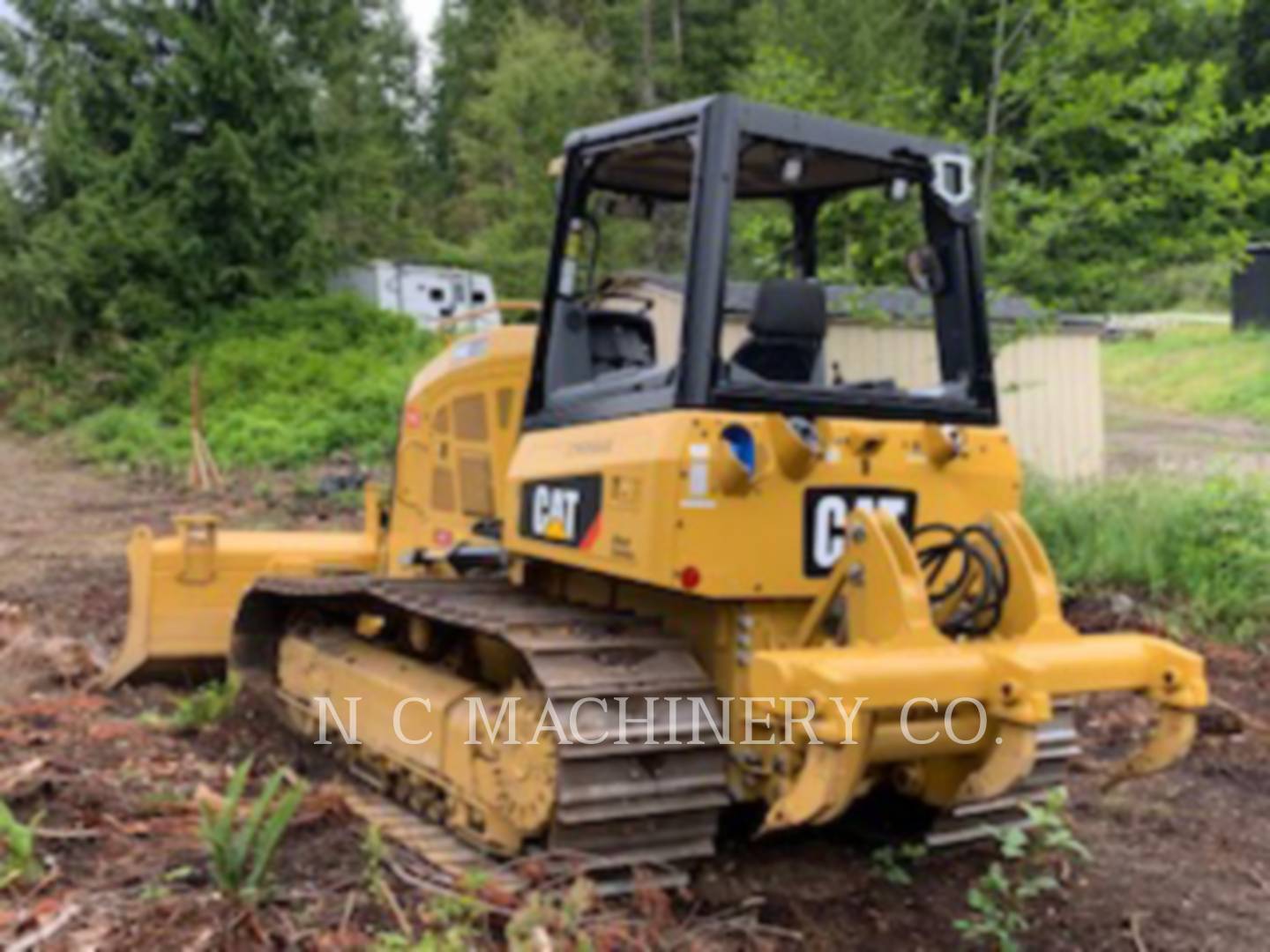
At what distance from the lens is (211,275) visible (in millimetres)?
25672

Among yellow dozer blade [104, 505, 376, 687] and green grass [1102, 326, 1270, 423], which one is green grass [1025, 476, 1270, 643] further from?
green grass [1102, 326, 1270, 423]

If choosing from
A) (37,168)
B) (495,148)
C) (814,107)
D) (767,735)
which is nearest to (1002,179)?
(814,107)

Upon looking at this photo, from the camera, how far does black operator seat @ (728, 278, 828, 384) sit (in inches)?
179

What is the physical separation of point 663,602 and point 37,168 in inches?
964

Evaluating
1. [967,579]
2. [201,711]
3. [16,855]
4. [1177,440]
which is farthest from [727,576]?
[1177,440]

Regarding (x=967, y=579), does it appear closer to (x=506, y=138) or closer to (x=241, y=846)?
(x=241, y=846)

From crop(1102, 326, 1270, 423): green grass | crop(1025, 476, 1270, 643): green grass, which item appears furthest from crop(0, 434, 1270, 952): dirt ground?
crop(1102, 326, 1270, 423): green grass

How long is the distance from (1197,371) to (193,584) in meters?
27.5

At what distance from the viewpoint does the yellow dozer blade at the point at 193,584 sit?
22.7 feet

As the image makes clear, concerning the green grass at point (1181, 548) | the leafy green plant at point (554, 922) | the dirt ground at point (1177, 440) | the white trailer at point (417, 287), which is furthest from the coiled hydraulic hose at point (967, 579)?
the white trailer at point (417, 287)

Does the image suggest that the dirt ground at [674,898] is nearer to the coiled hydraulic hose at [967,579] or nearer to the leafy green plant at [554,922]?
the leafy green plant at [554,922]

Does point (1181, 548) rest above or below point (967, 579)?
below

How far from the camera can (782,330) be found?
457 centimetres

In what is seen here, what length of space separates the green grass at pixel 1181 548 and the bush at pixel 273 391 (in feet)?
41.5
